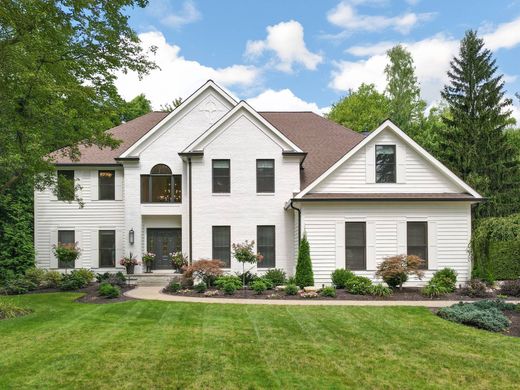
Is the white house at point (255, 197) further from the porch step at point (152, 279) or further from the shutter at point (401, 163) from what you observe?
the porch step at point (152, 279)

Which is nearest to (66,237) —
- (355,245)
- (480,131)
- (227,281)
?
(227,281)

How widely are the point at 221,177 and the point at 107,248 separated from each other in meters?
7.26

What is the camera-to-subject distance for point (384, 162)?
17359mm

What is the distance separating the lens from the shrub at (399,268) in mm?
15203

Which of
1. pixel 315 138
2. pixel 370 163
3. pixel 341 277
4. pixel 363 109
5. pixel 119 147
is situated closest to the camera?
pixel 341 277

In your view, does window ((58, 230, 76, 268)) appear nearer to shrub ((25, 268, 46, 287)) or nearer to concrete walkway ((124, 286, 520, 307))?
shrub ((25, 268, 46, 287))

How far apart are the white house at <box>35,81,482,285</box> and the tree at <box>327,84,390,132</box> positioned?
1977 centimetres

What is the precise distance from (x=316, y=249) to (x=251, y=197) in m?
3.84

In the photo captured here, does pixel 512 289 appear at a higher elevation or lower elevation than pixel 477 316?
lower

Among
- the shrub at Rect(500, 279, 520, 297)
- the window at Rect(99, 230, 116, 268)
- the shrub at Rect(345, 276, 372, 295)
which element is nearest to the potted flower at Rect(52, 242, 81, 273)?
the window at Rect(99, 230, 116, 268)

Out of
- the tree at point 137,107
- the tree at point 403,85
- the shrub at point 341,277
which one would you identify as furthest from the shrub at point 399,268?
the tree at point 137,107

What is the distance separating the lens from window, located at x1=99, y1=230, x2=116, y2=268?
21.5 meters

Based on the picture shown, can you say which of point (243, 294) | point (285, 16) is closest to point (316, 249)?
point (243, 294)

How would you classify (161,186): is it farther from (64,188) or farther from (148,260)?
(64,188)
